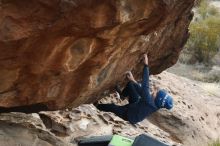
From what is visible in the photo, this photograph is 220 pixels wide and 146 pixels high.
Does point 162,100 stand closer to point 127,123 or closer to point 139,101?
point 139,101

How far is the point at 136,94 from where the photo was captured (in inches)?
359

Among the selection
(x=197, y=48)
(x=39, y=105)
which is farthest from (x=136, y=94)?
(x=197, y=48)

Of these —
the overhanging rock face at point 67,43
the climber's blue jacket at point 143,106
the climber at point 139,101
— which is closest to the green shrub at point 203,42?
the climber at point 139,101

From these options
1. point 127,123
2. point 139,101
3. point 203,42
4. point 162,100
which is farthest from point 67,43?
point 203,42

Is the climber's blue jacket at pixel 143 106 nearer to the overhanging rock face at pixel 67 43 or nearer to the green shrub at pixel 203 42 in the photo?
the overhanging rock face at pixel 67 43

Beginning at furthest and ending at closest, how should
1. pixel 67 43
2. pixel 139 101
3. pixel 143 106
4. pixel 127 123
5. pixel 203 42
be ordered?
pixel 203 42 → pixel 127 123 → pixel 139 101 → pixel 143 106 → pixel 67 43

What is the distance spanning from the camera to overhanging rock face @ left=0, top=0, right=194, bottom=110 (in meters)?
5.44

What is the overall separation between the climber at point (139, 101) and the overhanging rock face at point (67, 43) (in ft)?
2.57

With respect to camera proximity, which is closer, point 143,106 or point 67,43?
point 67,43

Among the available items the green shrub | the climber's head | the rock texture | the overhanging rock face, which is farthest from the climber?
the green shrub

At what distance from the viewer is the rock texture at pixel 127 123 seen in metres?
7.54

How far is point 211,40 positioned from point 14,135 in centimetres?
1514

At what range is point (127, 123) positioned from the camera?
972 cm

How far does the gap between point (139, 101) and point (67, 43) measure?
3.19 meters
